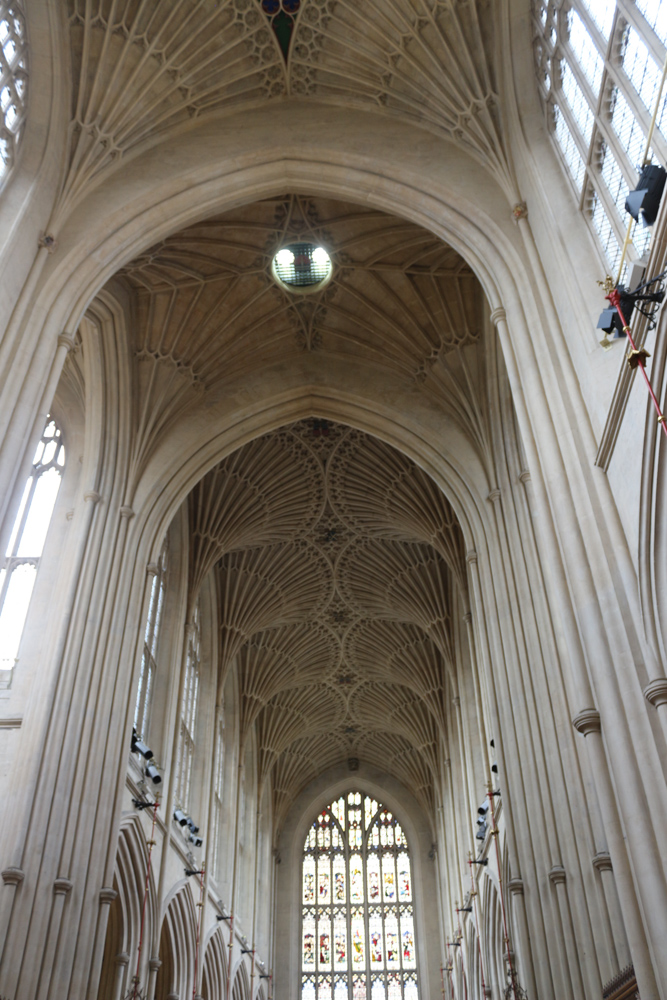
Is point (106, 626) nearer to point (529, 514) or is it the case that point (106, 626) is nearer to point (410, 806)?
point (529, 514)

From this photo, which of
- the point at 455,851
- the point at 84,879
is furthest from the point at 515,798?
the point at 455,851

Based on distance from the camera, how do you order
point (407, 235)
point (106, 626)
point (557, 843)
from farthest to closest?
point (407, 235), point (106, 626), point (557, 843)

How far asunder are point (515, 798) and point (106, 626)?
22.9 ft

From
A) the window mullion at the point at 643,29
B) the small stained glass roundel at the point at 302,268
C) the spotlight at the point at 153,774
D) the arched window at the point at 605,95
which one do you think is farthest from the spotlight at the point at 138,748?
the window mullion at the point at 643,29

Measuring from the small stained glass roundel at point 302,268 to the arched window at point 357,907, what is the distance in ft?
74.8

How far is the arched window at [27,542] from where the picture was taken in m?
14.5

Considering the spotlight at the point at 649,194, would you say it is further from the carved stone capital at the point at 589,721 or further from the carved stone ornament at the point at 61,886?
the carved stone ornament at the point at 61,886

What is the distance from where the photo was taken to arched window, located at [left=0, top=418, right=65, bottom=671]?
1455cm

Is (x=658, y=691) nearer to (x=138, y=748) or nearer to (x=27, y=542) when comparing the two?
(x=138, y=748)

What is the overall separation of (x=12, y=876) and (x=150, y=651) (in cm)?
719

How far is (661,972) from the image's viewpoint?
6.54 meters

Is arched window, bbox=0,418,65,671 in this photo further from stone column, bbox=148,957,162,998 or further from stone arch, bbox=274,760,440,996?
stone arch, bbox=274,760,440,996

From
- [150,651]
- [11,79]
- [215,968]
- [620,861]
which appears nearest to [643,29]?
[620,861]

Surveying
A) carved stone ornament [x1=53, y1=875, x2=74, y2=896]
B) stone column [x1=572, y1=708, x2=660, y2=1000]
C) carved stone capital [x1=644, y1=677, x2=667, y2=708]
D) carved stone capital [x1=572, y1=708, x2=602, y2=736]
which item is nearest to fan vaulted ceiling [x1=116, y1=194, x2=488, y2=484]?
carved stone ornament [x1=53, y1=875, x2=74, y2=896]
